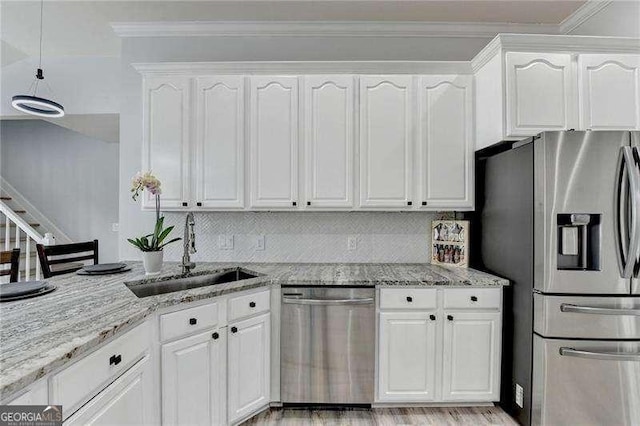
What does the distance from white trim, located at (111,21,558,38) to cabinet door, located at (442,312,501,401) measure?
2464 millimetres

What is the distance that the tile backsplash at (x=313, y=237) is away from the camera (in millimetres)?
2771

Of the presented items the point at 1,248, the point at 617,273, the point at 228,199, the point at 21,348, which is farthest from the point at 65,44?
the point at 617,273

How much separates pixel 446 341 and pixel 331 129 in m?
1.77

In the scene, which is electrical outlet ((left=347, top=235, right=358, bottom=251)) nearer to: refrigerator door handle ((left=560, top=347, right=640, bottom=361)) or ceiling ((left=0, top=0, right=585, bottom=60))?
refrigerator door handle ((left=560, top=347, right=640, bottom=361))

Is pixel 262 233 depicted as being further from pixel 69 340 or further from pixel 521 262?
pixel 521 262

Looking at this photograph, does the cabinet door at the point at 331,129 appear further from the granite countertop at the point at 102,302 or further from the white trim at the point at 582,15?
the white trim at the point at 582,15

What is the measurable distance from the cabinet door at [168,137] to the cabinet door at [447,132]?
190cm

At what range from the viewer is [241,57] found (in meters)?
2.82

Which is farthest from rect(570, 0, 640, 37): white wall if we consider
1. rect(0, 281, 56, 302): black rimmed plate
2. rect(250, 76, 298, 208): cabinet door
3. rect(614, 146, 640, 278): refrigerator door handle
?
rect(0, 281, 56, 302): black rimmed plate

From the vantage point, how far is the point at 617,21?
241cm

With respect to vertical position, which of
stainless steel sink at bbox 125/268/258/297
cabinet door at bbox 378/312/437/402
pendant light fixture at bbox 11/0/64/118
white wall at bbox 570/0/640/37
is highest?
white wall at bbox 570/0/640/37

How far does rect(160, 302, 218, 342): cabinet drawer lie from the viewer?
5.18 ft

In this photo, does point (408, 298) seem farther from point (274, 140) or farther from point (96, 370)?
point (96, 370)

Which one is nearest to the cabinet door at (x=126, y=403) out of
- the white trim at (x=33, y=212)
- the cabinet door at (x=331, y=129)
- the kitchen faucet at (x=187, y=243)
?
the kitchen faucet at (x=187, y=243)
